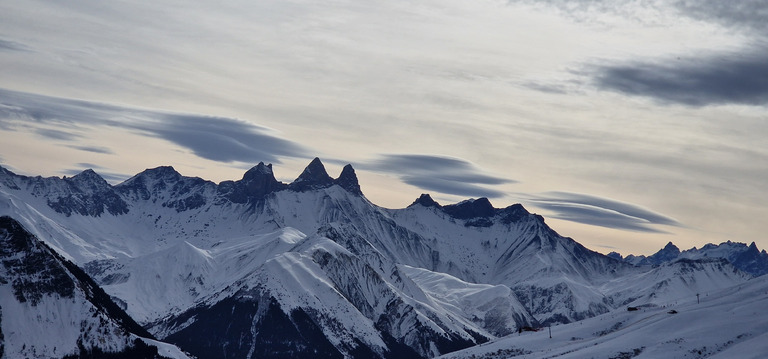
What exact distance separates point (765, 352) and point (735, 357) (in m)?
5.97

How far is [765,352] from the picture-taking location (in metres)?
197

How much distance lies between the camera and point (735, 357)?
655 ft
